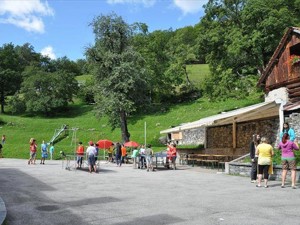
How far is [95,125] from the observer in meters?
53.2

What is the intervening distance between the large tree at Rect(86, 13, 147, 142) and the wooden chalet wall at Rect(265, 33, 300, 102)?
494 inches

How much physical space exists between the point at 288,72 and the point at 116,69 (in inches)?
590

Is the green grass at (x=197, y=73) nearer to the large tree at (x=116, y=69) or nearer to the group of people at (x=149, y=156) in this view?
the large tree at (x=116, y=69)

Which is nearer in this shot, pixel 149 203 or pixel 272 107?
pixel 149 203

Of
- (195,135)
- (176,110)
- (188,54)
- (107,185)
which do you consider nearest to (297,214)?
(107,185)

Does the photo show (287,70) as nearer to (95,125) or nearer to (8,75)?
(95,125)

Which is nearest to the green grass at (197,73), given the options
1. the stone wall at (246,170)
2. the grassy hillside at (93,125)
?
the grassy hillside at (93,125)

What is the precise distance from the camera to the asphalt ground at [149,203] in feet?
24.9

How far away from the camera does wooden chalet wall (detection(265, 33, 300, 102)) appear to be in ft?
70.5

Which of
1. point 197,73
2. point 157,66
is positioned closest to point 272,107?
point 157,66

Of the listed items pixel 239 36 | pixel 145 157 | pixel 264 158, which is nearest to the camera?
pixel 264 158

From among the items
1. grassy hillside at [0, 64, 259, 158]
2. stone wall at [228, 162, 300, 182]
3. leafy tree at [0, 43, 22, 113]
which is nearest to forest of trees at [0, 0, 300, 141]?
grassy hillside at [0, 64, 259, 158]

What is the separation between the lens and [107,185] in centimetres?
1350

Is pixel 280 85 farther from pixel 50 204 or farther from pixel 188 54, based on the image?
pixel 188 54
